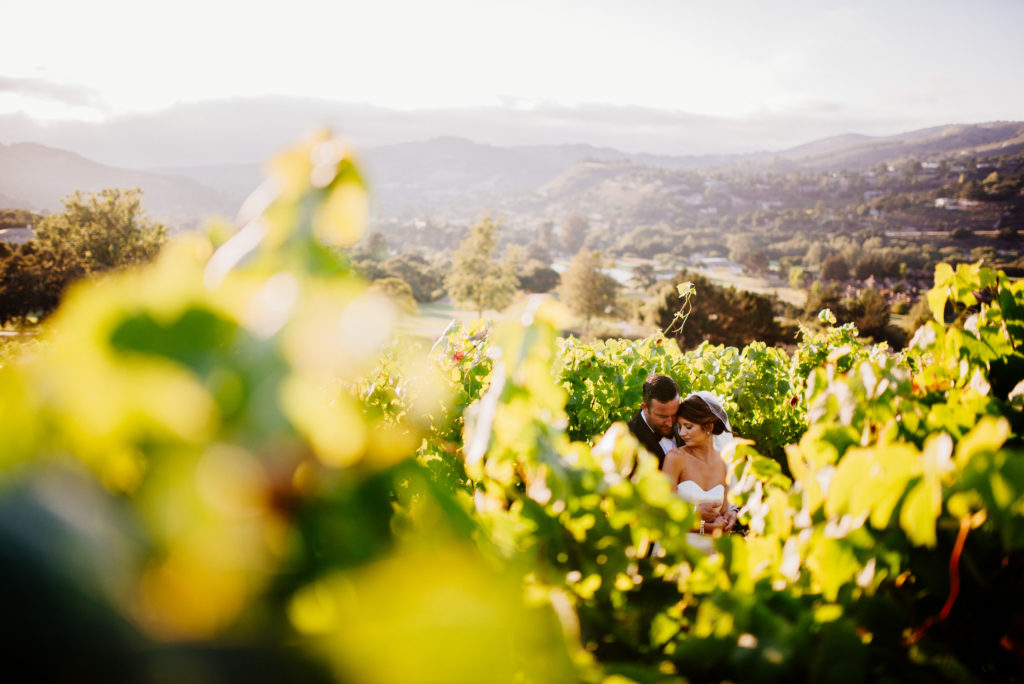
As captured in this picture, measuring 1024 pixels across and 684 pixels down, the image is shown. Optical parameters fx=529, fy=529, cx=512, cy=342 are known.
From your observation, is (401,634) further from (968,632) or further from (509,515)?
(968,632)

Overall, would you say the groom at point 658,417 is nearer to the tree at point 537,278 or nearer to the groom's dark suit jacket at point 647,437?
the groom's dark suit jacket at point 647,437

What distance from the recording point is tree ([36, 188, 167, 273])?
135 ft

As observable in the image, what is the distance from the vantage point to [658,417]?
195 inches

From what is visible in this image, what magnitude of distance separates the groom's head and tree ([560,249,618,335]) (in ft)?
207

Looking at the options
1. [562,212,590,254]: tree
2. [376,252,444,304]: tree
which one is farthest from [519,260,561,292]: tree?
[562,212,590,254]: tree

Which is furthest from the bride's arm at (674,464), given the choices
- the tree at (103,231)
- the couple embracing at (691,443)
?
the tree at (103,231)

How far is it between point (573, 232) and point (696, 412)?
138 metres

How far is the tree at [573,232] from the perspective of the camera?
137m

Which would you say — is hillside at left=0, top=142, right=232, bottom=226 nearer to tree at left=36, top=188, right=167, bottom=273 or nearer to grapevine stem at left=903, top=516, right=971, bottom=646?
tree at left=36, top=188, right=167, bottom=273

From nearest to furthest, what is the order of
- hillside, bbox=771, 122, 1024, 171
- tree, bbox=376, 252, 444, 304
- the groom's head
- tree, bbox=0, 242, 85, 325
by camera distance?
the groom's head, tree, bbox=0, 242, 85, 325, tree, bbox=376, 252, 444, 304, hillside, bbox=771, 122, 1024, 171

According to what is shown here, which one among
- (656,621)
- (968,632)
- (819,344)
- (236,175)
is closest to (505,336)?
(656,621)

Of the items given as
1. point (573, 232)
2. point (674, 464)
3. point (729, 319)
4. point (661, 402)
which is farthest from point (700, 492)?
point (573, 232)

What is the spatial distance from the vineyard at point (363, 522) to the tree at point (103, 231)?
164ft

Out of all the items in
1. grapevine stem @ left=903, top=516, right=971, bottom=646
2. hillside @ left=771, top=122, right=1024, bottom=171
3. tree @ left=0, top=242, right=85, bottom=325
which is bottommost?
tree @ left=0, top=242, right=85, bottom=325
